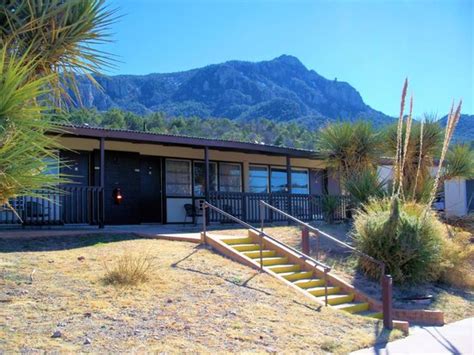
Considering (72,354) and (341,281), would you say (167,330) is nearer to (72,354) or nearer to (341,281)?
(72,354)

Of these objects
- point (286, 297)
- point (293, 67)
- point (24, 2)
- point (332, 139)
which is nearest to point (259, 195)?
point (332, 139)

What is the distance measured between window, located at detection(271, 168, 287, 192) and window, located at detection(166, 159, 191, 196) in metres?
4.07

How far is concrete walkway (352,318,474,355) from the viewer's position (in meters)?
7.37

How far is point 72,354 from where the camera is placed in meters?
5.66

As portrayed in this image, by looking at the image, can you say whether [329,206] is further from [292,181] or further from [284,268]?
[284,268]

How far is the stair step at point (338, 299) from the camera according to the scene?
9859 mm

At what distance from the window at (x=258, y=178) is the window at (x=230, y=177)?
1.71ft

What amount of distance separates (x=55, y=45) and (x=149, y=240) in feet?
19.0

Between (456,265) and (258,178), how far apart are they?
974 cm

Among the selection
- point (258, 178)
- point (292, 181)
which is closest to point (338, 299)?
point (258, 178)

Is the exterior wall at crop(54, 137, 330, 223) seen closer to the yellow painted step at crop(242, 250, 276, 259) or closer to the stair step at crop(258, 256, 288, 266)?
the yellow painted step at crop(242, 250, 276, 259)

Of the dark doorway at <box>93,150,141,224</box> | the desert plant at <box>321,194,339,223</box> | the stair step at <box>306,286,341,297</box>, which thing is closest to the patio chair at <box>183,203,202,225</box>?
the dark doorway at <box>93,150,141,224</box>

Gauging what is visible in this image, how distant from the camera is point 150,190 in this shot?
58.4 ft

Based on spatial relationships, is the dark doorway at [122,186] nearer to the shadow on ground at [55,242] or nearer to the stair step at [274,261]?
the shadow on ground at [55,242]
